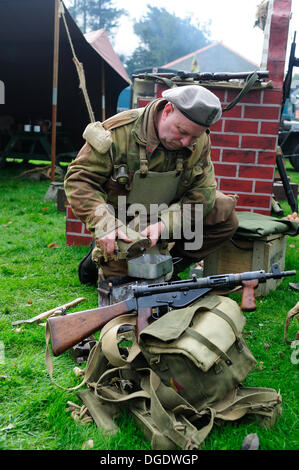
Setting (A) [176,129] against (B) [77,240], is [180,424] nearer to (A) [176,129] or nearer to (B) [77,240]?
(A) [176,129]

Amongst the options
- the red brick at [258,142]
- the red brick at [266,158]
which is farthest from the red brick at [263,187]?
the red brick at [258,142]

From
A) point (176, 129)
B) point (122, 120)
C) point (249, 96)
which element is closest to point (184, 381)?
point (176, 129)

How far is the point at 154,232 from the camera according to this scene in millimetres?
3021

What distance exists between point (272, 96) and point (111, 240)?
2.64m

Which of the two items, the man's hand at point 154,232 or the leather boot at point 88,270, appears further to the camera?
the leather boot at point 88,270

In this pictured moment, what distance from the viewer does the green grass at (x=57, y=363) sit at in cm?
208

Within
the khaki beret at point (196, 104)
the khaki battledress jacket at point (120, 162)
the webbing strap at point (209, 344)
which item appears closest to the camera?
the webbing strap at point (209, 344)

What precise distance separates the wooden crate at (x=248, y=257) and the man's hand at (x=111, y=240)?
53.7 inches

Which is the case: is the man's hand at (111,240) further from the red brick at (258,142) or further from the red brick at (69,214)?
the red brick at (258,142)

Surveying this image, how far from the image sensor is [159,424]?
201 centimetres

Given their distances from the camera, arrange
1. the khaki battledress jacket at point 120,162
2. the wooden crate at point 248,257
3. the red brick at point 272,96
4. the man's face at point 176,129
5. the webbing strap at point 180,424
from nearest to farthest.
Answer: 1. the webbing strap at point 180,424
2. the man's face at point 176,129
3. the khaki battledress jacket at point 120,162
4. the wooden crate at point 248,257
5. the red brick at point 272,96

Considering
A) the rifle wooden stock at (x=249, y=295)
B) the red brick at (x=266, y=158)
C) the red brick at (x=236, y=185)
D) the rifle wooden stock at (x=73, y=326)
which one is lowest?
the rifle wooden stock at (x=73, y=326)

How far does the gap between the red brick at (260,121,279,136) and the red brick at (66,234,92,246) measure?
2152 millimetres

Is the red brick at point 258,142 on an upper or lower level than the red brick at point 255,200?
upper
